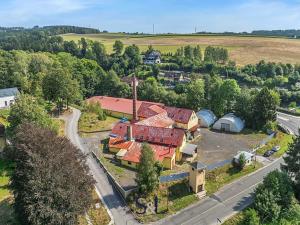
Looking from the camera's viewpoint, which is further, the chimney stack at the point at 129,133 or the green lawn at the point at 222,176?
the chimney stack at the point at 129,133

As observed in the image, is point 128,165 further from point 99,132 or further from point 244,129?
point 244,129

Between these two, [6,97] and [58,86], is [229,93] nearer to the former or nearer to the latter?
[58,86]

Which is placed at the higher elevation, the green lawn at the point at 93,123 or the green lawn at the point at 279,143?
the green lawn at the point at 93,123

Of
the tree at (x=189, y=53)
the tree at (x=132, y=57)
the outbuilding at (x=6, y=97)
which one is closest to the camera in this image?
the outbuilding at (x=6, y=97)

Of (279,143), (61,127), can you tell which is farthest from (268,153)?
(61,127)

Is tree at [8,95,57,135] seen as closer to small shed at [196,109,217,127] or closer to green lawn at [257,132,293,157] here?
small shed at [196,109,217,127]

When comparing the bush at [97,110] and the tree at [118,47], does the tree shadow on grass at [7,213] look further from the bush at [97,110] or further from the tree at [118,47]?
the tree at [118,47]

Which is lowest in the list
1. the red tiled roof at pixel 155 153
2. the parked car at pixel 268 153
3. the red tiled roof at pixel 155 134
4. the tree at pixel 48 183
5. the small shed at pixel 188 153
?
the parked car at pixel 268 153

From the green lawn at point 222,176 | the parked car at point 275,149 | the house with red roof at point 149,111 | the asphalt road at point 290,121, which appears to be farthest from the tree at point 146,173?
the asphalt road at point 290,121

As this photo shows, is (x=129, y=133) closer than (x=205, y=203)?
No
